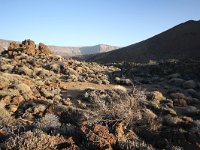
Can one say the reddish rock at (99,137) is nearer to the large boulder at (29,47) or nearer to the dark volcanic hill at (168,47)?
the large boulder at (29,47)

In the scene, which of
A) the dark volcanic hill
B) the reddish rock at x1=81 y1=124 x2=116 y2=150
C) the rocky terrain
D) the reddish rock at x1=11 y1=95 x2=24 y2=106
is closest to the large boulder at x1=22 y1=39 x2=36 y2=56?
the rocky terrain

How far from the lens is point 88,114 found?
1140cm

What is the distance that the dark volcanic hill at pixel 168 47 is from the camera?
2235 inches

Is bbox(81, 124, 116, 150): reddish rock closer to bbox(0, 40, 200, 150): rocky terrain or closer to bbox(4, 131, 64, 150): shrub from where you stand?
bbox(0, 40, 200, 150): rocky terrain

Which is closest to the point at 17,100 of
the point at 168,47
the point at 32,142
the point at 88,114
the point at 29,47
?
the point at 88,114

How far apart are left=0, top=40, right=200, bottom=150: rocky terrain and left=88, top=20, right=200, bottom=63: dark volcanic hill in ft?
85.5

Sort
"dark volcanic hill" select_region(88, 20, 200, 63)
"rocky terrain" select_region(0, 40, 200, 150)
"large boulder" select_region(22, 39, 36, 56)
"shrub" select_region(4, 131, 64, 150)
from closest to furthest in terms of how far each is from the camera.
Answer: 1. "shrub" select_region(4, 131, 64, 150)
2. "rocky terrain" select_region(0, 40, 200, 150)
3. "large boulder" select_region(22, 39, 36, 56)
4. "dark volcanic hill" select_region(88, 20, 200, 63)

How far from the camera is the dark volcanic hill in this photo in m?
56.8

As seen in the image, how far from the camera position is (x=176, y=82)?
26906 millimetres

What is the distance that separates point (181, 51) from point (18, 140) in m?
54.0

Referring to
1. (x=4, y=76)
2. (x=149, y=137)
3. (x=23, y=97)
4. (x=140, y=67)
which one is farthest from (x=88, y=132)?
(x=140, y=67)

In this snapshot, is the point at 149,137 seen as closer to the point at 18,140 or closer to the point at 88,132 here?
the point at 88,132

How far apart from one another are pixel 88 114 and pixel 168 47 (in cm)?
5260

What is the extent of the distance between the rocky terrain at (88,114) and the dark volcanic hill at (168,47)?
→ 2607cm
